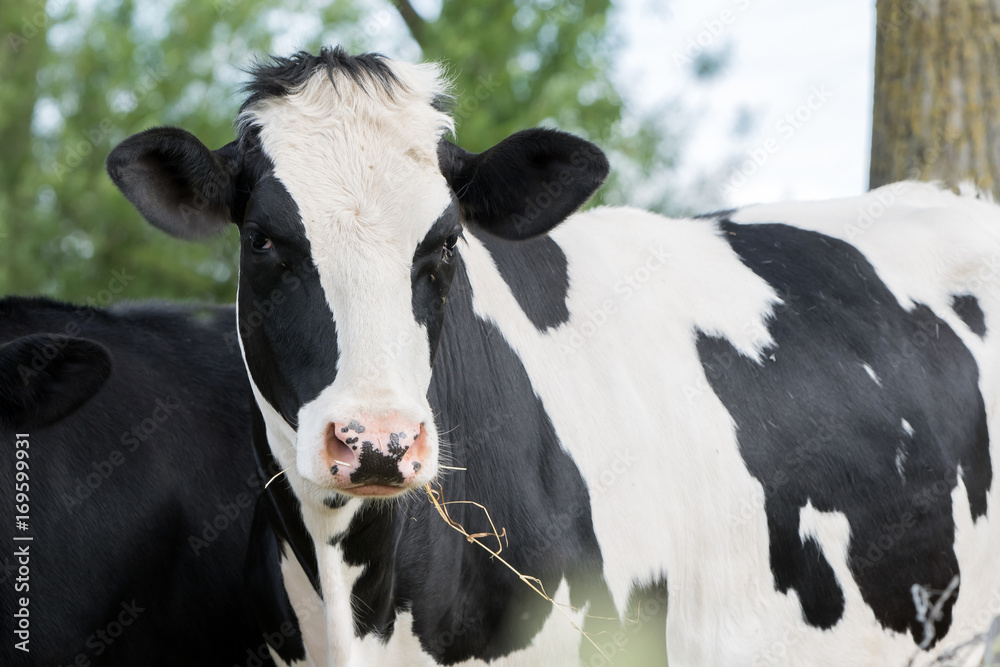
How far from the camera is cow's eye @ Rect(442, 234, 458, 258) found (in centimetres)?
285

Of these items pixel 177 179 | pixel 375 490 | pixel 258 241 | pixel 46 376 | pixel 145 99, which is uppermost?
pixel 177 179

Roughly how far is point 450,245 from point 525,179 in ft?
1.39

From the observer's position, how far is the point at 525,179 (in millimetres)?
3154

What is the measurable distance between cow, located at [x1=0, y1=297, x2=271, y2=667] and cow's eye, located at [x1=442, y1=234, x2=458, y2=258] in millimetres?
1521

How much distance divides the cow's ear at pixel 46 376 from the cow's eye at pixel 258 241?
1.14m

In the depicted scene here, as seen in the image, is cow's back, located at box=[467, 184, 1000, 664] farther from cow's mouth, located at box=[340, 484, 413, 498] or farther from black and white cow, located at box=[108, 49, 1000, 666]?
cow's mouth, located at box=[340, 484, 413, 498]

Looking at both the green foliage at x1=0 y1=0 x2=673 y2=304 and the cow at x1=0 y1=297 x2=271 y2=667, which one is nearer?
the cow at x1=0 y1=297 x2=271 y2=667

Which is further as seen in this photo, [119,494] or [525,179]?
[119,494]

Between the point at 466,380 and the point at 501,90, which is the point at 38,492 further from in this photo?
the point at 501,90

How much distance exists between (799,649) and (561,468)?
1274mm

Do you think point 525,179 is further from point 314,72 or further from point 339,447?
point 339,447

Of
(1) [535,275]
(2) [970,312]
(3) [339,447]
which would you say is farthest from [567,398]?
(2) [970,312]

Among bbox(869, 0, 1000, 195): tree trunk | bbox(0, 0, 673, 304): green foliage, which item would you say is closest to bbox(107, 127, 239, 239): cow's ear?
bbox(869, 0, 1000, 195): tree trunk

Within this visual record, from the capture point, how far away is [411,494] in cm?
296
